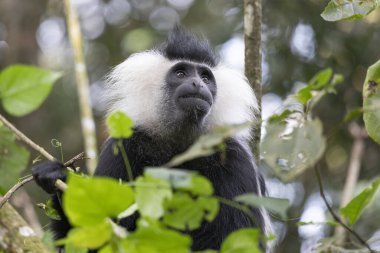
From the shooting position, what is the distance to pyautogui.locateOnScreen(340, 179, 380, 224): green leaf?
1.75m

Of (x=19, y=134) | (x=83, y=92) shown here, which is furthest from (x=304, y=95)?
(x=83, y=92)

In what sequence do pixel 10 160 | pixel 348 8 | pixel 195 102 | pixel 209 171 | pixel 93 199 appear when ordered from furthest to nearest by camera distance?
pixel 195 102
pixel 209 171
pixel 348 8
pixel 10 160
pixel 93 199

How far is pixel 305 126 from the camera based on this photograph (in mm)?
1648

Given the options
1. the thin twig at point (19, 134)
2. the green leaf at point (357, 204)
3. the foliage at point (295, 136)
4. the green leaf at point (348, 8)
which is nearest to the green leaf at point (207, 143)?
the foliage at point (295, 136)

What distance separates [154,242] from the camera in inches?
53.9

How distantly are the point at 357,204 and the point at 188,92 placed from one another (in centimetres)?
232

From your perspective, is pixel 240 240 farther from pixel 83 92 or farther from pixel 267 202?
pixel 83 92

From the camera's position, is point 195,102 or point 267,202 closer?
point 267,202

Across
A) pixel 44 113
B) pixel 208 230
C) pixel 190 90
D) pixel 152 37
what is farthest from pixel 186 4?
pixel 208 230

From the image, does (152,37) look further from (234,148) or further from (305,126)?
(305,126)

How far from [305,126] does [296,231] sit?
19.3ft

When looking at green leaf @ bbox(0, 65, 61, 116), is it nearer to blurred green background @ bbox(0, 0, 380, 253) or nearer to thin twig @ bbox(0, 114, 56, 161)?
thin twig @ bbox(0, 114, 56, 161)

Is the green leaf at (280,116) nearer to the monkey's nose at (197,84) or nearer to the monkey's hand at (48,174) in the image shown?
the monkey's hand at (48,174)

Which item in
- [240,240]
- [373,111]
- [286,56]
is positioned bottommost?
Answer: [286,56]
